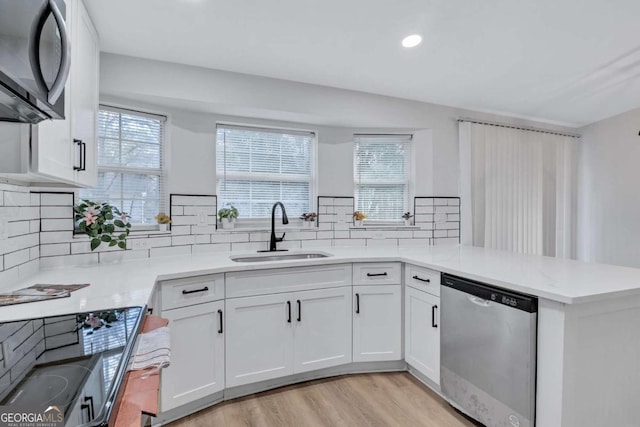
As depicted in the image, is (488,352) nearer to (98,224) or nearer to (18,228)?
(98,224)

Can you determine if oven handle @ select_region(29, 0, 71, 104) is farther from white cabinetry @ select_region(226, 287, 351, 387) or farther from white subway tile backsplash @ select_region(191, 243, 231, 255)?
white subway tile backsplash @ select_region(191, 243, 231, 255)

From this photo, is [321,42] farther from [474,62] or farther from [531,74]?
[531,74]

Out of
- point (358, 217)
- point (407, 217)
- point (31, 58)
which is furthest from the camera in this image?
point (407, 217)

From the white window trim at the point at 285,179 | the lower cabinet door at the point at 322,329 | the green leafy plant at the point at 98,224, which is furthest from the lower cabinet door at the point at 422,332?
the green leafy plant at the point at 98,224

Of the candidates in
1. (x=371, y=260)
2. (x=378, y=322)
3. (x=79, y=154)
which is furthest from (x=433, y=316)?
(x=79, y=154)

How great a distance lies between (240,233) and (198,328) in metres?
0.93

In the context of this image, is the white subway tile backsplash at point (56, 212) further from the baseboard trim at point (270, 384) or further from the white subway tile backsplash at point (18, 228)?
the baseboard trim at point (270, 384)

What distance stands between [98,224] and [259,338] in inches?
48.6

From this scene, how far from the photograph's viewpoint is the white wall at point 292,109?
7.13 feet

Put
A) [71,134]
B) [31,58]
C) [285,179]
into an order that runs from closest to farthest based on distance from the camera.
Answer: [31,58], [71,134], [285,179]

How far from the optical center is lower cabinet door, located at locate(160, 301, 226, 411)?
1.80m

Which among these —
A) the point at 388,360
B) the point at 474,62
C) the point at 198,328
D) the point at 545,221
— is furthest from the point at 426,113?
the point at 198,328

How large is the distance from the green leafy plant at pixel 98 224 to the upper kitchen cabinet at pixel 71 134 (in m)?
0.31

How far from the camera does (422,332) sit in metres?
2.20
